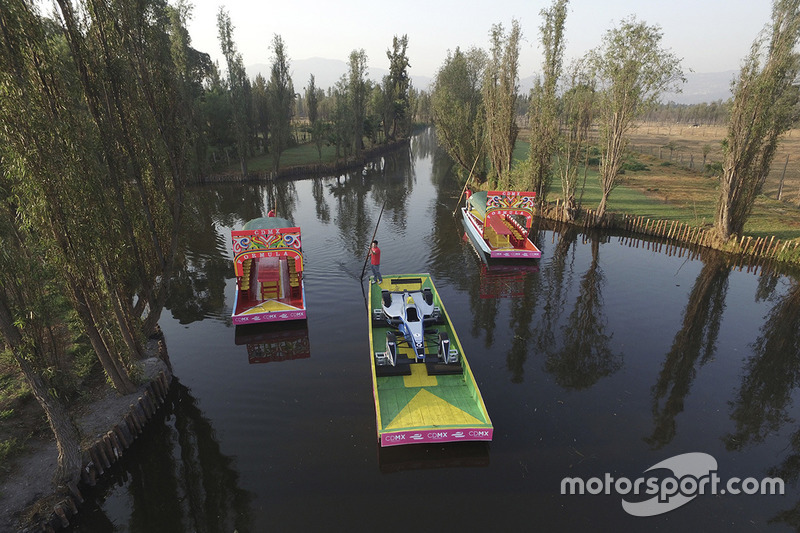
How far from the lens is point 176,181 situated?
1594cm

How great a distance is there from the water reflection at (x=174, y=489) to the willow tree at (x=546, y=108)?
113ft

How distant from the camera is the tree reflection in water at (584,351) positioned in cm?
1592

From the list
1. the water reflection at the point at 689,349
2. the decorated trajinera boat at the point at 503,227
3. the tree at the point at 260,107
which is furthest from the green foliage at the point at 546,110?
the tree at the point at 260,107

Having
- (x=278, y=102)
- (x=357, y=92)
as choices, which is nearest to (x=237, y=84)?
(x=278, y=102)

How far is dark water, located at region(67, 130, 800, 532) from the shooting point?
10.4 metres

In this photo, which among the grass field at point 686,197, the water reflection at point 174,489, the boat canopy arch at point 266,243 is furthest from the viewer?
the grass field at point 686,197

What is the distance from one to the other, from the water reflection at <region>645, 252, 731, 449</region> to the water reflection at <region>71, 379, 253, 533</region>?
13.0 m

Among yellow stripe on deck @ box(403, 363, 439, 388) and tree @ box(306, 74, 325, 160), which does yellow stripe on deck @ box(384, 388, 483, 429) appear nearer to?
yellow stripe on deck @ box(403, 363, 439, 388)

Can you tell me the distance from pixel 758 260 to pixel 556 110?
63.4 ft

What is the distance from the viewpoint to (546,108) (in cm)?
3550

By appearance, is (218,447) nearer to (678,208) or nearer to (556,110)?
(556,110)

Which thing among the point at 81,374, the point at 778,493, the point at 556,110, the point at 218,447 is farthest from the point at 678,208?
the point at 81,374

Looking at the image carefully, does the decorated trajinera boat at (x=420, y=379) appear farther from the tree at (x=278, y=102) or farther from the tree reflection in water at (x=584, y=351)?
the tree at (x=278, y=102)

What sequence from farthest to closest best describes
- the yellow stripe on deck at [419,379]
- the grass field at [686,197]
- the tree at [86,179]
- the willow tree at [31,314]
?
1. the grass field at [686,197]
2. the yellow stripe on deck at [419,379]
3. the tree at [86,179]
4. the willow tree at [31,314]
